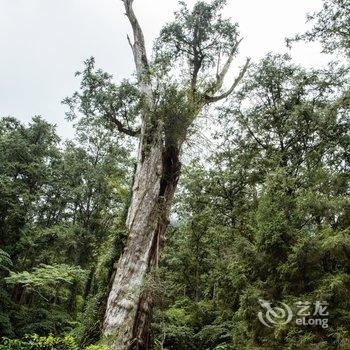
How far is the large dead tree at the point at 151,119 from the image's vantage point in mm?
7719

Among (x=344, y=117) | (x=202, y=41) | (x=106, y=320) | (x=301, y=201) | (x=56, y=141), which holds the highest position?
(x=202, y=41)

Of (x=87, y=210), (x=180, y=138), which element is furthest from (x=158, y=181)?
(x=87, y=210)

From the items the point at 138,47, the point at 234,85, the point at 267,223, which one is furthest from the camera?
the point at 234,85

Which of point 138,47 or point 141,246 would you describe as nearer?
point 141,246

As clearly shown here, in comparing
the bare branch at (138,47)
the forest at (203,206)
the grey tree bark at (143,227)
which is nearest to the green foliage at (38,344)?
the forest at (203,206)

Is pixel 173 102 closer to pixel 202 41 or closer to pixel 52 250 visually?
pixel 202 41

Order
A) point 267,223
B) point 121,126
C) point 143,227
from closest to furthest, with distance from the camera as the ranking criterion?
point 267,223
point 143,227
point 121,126

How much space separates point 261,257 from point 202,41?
9.80 metres

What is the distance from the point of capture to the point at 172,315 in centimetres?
1387

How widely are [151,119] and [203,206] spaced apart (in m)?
6.07

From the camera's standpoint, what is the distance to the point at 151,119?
10.5m

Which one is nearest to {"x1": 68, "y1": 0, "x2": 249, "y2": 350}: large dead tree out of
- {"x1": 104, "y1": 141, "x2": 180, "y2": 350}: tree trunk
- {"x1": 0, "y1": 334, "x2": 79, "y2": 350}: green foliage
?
{"x1": 104, "y1": 141, "x2": 180, "y2": 350}: tree trunk

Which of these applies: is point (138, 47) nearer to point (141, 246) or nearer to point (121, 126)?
point (121, 126)

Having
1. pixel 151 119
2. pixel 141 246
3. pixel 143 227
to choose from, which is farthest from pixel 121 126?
pixel 141 246
